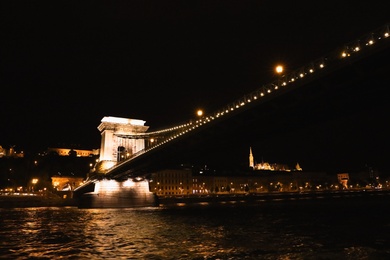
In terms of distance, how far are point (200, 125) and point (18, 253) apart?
67.0ft

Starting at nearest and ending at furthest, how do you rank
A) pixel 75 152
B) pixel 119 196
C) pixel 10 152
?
pixel 119 196 → pixel 10 152 → pixel 75 152

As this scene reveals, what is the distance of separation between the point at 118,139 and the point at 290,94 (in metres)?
40.1

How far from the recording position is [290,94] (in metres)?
22.4

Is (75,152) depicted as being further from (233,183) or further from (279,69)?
(279,69)

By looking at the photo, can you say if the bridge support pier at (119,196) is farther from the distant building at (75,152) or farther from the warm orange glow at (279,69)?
the distant building at (75,152)

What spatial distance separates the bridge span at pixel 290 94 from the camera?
17.5 metres

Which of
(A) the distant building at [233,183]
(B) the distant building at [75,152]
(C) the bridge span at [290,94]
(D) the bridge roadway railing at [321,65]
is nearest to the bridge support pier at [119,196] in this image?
(C) the bridge span at [290,94]

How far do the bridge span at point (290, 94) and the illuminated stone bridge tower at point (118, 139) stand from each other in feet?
55.8

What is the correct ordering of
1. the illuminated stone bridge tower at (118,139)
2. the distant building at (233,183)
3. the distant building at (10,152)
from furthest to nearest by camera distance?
the distant building at (10,152) < the distant building at (233,183) < the illuminated stone bridge tower at (118,139)

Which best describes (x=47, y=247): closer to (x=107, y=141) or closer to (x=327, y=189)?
(x=107, y=141)

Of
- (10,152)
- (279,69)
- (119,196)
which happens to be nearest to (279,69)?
(279,69)

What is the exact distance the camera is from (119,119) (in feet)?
193

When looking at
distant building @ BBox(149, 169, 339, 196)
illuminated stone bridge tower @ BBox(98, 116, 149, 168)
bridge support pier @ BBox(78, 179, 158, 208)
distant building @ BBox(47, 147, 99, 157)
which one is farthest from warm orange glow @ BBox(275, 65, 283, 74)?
distant building @ BBox(47, 147, 99, 157)

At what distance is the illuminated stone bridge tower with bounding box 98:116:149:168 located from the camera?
188 ft
